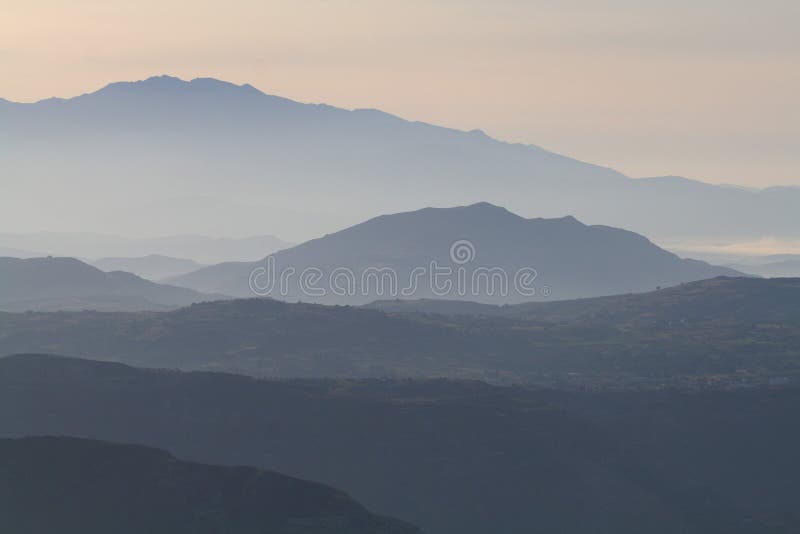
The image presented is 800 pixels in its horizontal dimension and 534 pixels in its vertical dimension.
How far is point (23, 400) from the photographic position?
157 m

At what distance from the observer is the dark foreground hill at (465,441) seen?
14338 centimetres

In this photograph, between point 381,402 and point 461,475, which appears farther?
point 381,402

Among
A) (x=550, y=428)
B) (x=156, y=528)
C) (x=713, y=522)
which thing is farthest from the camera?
(x=550, y=428)

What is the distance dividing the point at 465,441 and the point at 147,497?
5543 centimetres

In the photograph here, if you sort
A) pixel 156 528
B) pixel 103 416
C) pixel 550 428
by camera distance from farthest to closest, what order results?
pixel 550 428 < pixel 103 416 < pixel 156 528

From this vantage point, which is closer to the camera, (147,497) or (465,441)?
(147,497)

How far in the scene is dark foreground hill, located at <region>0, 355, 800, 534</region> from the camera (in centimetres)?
14338

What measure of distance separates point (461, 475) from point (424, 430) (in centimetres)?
1411

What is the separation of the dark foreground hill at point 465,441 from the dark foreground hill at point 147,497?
1018 inches

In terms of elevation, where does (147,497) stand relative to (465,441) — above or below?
below

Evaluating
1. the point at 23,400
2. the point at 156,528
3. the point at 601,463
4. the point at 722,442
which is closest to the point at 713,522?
the point at 601,463

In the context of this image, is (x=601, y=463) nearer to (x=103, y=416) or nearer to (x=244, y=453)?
(x=244, y=453)

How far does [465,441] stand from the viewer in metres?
160

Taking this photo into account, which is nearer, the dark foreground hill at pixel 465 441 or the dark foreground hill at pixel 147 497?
the dark foreground hill at pixel 147 497
